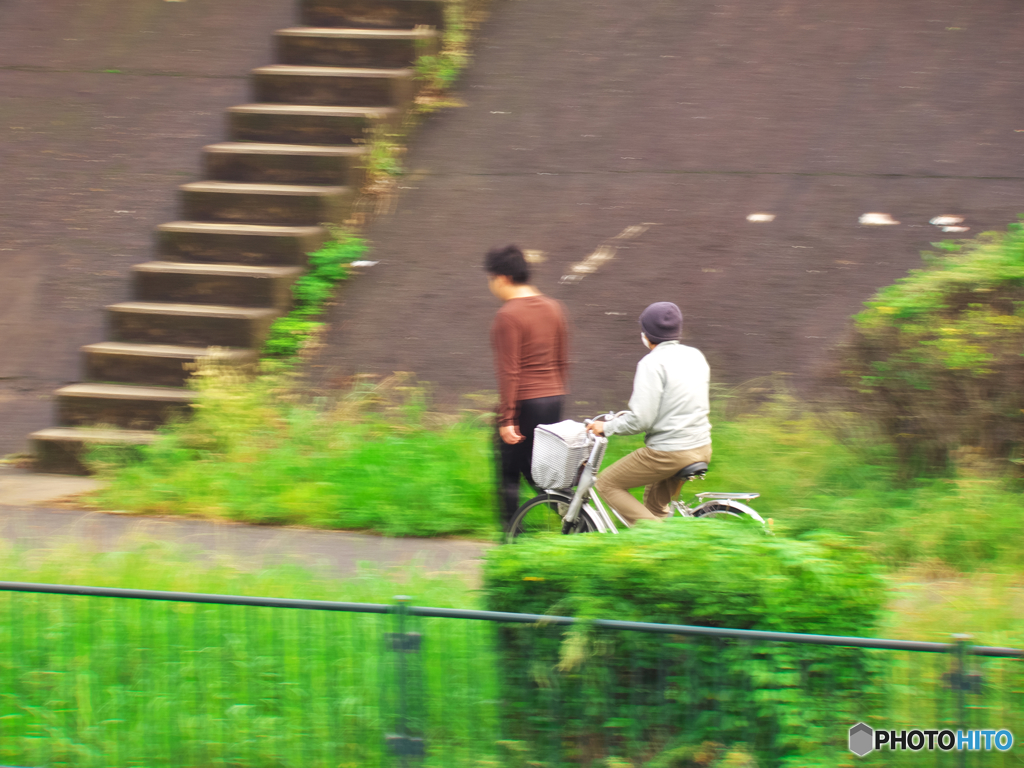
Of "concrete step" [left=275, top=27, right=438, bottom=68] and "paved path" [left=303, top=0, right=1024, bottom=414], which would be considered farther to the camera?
"concrete step" [left=275, top=27, right=438, bottom=68]

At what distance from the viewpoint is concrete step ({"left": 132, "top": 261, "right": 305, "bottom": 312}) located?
8.95 meters

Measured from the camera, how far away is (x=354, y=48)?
1119cm

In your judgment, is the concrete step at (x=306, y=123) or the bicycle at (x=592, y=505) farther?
the concrete step at (x=306, y=123)

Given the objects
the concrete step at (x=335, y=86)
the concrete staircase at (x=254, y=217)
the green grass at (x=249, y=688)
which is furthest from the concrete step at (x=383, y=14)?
the green grass at (x=249, y=688)

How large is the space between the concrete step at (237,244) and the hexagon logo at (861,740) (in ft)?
23.1

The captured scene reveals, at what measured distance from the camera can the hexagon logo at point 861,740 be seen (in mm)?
3377

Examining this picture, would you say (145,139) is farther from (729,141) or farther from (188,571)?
(188,571)

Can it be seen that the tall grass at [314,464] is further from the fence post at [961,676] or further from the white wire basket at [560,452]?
the fence post at [961,676]

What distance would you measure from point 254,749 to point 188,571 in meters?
1.94

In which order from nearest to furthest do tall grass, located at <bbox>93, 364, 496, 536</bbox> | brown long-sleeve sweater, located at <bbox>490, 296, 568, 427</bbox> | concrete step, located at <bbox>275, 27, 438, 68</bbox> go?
brown long-sleeve sweater, located at <bbox>490, 296, 568, 427</bbox> → tall grass, located at <bbox>93, 364, 496, 536</bbox> → concrete step, located at <bbox>275, 27, 438, 68</bbox>

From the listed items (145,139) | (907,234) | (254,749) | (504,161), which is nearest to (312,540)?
(254,749)

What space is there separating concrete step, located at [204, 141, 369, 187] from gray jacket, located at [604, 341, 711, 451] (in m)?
5.49

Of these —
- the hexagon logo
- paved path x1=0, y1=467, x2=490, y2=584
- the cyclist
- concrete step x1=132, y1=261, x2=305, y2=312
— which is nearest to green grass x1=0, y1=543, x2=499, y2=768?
the hexagon logo

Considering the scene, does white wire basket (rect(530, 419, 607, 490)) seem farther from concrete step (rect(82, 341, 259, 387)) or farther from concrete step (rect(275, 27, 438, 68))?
concrete step (rect(275, 27, 438, 68))
